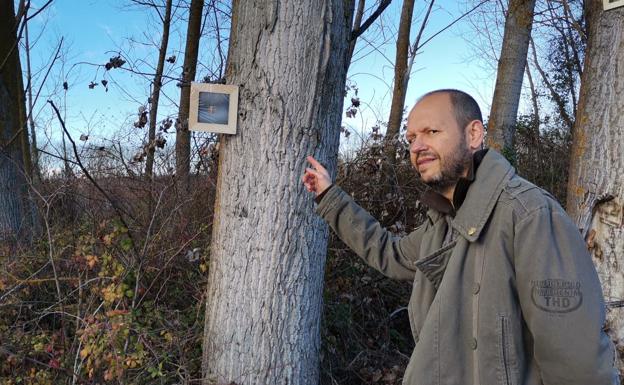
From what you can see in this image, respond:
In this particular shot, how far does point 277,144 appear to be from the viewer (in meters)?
2.61

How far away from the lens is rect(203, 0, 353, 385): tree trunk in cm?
260

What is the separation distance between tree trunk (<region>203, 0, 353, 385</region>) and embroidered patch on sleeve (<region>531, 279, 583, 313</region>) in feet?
4.76

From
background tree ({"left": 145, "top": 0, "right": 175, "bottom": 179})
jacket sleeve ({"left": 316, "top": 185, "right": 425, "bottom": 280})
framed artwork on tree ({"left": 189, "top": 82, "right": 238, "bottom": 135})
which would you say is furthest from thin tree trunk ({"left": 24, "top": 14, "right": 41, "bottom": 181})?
jacket sleeve ({"left": 316, "top": 185, "right": 425, "bottom": 280})

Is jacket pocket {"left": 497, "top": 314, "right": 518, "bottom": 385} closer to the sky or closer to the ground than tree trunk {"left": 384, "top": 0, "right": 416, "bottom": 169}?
closer to the ground

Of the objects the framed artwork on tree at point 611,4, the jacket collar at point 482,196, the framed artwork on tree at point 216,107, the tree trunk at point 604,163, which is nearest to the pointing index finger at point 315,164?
the framed artwork on tree at point 216,107

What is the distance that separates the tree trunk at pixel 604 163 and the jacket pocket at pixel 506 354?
7.80ft

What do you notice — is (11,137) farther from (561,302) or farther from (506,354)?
(561,302)

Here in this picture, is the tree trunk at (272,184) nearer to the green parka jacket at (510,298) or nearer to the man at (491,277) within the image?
the man at (491,277)

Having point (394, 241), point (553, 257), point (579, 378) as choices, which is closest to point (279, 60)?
point (394, 241)

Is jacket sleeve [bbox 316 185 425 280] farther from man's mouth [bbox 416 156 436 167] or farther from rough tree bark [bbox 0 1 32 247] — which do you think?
rough tree bark [bbox 0 1 32 247]

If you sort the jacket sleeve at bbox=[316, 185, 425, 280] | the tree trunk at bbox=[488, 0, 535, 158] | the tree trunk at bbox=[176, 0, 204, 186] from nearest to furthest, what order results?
the jacket sleeve at bbox=[316, 185, 425, 280] → the tree trunk at bbox=[176, 0, 204, 186] → the tree trunk at bbox=[488, 0, 535, 158]

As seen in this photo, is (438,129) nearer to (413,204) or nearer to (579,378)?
(579,378)

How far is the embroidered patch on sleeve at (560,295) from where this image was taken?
1421mm

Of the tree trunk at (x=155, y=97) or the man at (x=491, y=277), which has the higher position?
the tree trunk at (x=155, y=97)
